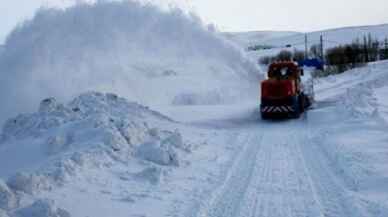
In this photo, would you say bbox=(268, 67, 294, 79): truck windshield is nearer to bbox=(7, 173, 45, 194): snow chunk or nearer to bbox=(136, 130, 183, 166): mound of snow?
bbox=(136, 130, 183, 166): mound of snow

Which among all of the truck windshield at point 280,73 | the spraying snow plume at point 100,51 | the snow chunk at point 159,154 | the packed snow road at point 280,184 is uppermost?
the spraying snow plume at point 100,51

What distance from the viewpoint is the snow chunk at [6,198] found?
28.4 feet

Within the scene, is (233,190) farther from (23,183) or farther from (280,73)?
(280,73)

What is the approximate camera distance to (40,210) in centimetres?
823

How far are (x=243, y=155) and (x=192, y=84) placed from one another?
93.3 feet

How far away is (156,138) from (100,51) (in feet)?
44.4

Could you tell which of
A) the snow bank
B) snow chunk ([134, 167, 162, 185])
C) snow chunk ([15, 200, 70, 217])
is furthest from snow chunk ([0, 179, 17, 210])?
snow chunk ([134, 167, 162, 185])

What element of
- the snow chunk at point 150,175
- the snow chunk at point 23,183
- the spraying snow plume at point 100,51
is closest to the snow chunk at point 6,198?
the snow chunk at point 23,183

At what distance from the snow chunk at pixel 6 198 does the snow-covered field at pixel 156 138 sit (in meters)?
0.02

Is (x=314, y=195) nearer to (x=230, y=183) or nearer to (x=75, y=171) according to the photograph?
(x=230, y=183)

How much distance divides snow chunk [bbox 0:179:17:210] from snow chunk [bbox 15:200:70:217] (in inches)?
11.2

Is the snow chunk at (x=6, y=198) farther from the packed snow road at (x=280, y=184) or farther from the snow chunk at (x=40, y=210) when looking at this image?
the packed snow road at (x=280, y=184)

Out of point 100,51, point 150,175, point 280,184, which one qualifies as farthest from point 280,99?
point 150,175

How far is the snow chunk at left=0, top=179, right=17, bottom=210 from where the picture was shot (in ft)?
28.4
